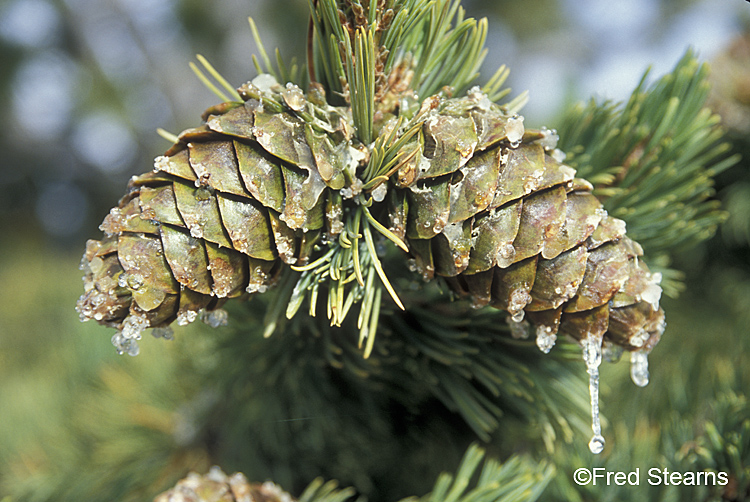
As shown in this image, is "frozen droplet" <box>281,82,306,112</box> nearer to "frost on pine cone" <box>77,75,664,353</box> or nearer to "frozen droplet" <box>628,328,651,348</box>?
"frost on pine cone" <box>77,75,664,353</box>

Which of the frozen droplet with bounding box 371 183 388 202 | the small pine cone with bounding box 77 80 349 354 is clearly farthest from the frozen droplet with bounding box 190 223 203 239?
the frozen droplet with bounding box 371 183 388 202

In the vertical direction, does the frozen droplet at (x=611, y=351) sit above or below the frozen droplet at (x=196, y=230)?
above

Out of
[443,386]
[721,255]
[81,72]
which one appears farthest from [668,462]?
[81,72]

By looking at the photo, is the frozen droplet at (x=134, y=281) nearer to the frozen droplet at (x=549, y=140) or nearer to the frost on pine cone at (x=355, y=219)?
the frost on pine cone at (x=355, y=219)

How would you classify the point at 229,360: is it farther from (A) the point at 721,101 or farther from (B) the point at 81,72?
(B) the point at 81,72

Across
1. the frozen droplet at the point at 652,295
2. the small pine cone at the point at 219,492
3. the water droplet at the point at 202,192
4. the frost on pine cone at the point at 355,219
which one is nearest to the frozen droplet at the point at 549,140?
the frost on pine cone at the point at 355,219
